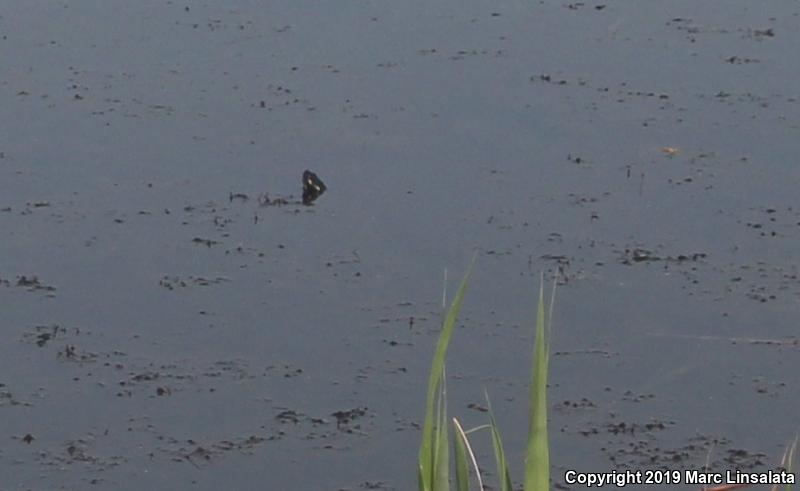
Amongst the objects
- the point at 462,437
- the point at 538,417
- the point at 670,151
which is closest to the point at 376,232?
the point at 670,151

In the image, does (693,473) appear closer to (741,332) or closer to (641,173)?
(741,332)

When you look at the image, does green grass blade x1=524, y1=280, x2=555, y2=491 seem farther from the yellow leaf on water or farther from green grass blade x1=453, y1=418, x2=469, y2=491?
the yellow leaf on water

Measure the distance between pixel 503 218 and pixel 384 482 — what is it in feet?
5.70

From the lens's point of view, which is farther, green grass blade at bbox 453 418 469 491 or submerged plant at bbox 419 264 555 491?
green grass blade at bbox 453 418 469 491

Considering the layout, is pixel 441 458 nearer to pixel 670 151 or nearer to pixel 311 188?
pixel 311 188

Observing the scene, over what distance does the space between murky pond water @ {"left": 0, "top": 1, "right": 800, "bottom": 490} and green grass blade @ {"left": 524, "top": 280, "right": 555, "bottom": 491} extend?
5.87ft

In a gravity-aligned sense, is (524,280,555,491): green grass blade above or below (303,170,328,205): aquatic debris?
below

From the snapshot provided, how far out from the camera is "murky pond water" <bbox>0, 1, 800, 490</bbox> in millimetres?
4453

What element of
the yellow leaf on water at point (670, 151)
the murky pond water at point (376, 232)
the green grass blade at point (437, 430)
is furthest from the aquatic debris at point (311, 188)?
the green grass blade at point (437, 430)

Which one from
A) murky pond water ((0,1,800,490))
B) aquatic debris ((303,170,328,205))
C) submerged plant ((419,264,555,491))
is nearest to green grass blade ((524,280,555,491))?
submerged plant ((419,264,555,491))

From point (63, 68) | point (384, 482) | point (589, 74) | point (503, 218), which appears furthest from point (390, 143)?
point (384, 482)

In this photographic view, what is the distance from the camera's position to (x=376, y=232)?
5.63 meters

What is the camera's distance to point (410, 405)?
454 centimetres

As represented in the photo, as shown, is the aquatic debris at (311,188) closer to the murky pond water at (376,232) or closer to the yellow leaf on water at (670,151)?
the murky pond water at (376,232)
